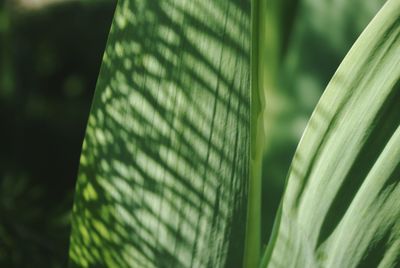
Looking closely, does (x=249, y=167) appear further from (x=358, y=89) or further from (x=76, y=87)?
(x=76, y=87)

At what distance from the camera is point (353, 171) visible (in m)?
0.26

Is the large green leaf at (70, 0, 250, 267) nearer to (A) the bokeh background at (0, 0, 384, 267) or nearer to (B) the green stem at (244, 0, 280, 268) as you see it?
(B) the green stem at (244, 0, 280, 268)

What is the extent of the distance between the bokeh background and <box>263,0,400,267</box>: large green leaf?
0.11 meters

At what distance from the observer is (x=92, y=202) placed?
12.4 inches

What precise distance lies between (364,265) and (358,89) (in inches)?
3.4

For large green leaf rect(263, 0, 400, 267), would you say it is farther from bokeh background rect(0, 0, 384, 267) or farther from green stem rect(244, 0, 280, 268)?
bokeh background rect(0, 0, 384, 267)

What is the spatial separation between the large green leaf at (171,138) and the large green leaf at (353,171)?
1.1 inches

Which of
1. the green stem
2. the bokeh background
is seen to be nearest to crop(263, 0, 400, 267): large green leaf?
the green stem

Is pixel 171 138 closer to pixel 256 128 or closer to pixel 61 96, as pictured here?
pixel 256 128

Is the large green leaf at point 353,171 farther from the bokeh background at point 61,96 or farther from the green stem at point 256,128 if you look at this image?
the bokeh background at point 61,96

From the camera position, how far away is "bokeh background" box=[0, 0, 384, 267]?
38cm

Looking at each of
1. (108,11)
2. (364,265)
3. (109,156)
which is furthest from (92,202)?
(108,11)

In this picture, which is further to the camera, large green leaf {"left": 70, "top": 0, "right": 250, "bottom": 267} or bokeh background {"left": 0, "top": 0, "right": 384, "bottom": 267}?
bokeh background {"left": 0, "top": 0, "right": 384, "bottom": 267}

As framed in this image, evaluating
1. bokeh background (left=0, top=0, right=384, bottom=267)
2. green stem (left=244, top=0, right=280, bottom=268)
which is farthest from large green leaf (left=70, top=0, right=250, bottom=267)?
bokeh background (left=0, top=0, right=384, bottom=267)
